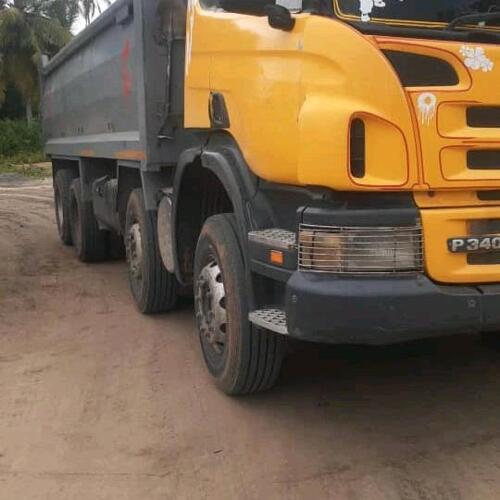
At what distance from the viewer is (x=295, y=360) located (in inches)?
202

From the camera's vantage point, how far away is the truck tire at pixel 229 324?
13.4 feet

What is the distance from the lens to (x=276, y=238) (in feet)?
11.6

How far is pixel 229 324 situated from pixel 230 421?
53 centimetres

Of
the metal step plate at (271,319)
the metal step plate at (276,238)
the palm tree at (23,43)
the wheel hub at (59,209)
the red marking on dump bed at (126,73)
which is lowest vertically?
the wheel hub at (59,209)

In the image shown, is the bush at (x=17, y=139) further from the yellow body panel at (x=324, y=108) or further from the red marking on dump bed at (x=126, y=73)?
the yellow body panel at (x=324, y=108)

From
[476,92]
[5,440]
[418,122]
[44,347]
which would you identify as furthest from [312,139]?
[44,347]

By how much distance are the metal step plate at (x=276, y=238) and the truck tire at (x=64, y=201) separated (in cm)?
673

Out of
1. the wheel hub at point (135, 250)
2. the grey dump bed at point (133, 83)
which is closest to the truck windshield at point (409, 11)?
the grey dump bed at point (133, 83)

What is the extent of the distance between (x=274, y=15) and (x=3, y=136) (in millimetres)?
37693

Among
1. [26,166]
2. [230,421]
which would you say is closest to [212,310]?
[230,421]

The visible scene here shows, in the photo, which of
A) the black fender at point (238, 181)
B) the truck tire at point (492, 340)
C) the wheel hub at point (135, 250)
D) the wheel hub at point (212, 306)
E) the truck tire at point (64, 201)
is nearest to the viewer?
the black fender at point (238, 181)

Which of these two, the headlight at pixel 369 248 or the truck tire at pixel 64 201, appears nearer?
the headlight at pixel 369 248

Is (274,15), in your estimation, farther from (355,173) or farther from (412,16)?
(355,173)

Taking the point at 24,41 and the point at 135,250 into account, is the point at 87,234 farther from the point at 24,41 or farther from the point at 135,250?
the point at 24,41
